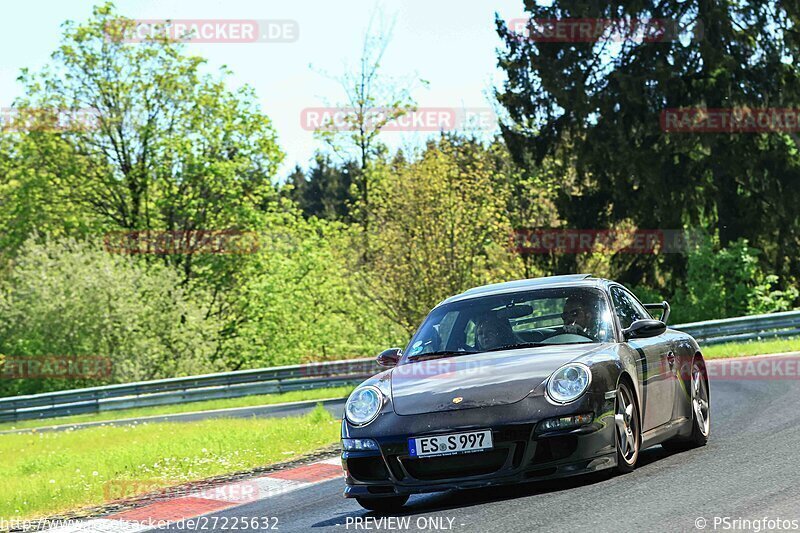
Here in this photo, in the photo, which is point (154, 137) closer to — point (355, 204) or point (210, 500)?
point (355, 204)

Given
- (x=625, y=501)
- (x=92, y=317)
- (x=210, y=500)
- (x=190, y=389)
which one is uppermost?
(x=625, y=501)

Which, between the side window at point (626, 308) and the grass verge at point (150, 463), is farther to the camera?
the grass verge at point (150, 463)

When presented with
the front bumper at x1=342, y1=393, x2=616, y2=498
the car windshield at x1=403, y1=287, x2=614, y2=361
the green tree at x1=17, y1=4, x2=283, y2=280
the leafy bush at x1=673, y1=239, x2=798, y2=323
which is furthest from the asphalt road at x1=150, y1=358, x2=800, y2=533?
the green tree at x1=17, y1=4, x2=283, y2=280

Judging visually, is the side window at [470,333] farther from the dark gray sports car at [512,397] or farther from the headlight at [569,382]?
the headlight at [569,382]

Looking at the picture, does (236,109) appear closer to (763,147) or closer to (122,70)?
(122,70)

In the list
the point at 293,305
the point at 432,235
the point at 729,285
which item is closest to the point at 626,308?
the point at 432,235

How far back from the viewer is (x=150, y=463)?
501 inches

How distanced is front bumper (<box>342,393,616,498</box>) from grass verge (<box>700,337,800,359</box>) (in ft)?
57.6

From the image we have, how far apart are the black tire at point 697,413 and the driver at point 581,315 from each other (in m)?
1.47

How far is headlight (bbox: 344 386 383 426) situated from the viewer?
7633 mm

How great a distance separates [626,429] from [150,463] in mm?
6652

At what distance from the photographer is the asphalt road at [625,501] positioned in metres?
6.28

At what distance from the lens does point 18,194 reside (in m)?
46.6

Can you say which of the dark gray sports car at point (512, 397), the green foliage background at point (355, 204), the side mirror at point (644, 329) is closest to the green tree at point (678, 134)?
the green foliage background at point (355, 204)
